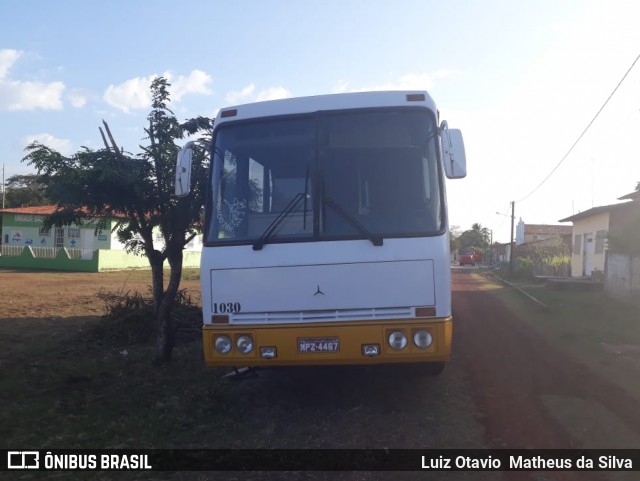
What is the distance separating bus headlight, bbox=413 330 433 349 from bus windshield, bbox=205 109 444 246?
0.94 meters

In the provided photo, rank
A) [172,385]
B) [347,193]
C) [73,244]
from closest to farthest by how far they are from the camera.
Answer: [347,193], [172,385], [73,244]

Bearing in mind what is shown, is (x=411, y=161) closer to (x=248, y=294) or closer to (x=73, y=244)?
(x=248, y=294)

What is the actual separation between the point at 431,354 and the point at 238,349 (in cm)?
185

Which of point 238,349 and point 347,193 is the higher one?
point 347,193

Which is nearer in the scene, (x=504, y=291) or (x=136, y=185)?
(x=136, y=185)

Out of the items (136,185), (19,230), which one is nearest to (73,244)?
(19,230)

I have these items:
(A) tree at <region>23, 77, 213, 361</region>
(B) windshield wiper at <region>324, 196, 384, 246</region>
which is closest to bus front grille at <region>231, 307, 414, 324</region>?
(B) windshield wiper at <region>324, 196, 384, 246</region>

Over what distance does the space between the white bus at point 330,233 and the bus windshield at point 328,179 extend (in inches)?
0.4

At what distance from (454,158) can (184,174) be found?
9.22 ft

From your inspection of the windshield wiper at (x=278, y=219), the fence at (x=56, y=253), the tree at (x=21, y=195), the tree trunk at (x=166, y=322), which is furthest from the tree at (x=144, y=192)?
the tree at (x=21, y=195)

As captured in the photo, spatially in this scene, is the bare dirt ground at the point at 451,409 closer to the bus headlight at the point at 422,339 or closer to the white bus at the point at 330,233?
the white bus at the point at 330,233

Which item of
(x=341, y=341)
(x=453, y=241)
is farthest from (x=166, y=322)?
(x=453, y=241)

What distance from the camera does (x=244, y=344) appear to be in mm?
5953

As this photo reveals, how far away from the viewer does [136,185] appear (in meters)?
8.39
